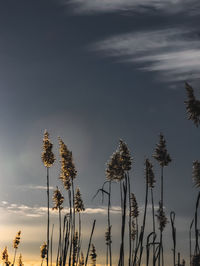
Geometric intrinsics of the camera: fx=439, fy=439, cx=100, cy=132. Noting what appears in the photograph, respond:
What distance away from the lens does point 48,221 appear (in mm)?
26625

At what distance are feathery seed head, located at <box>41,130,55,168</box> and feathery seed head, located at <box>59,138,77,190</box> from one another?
375cm

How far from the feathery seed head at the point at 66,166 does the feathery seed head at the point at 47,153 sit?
3747 mm

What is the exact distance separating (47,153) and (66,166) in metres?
4.21

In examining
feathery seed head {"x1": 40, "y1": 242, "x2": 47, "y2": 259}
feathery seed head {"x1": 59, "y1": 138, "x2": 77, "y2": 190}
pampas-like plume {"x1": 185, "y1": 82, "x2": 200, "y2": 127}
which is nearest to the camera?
pampas-like plume {"x1": 185, "y1": 82, "x2": 200, "y2": 127}

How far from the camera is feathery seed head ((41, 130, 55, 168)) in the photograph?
90.0 feet

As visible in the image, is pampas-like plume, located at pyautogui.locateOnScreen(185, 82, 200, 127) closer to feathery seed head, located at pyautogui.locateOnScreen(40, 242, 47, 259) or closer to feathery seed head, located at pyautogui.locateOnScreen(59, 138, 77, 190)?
feathery seed head, located at pyautogui.locateOnScreen(59, 138, 77, 190)

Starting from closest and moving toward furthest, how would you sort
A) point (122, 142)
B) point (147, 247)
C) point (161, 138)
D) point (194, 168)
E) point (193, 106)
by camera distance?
point (193, 106) < point (147, 247) < point (194, 168) < point (122, 142) < point (161, 138)

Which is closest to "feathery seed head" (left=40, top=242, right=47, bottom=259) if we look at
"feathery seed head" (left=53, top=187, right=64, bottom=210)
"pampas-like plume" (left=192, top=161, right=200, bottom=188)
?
"feathery seed head" (left=53, top=187, right=64, bottom=210)

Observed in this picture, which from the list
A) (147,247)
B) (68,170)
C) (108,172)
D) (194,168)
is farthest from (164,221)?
(147,247)

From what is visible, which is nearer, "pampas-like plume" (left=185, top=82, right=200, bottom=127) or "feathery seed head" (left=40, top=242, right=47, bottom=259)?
"pampas-like plume" (left=185, top=82, right=200, bottom=127)

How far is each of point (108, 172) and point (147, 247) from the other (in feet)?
31.1

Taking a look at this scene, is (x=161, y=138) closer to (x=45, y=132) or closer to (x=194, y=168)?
(x=45, y=132)

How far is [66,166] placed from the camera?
23.6 m

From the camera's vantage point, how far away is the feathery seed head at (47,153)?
27.4 metres
